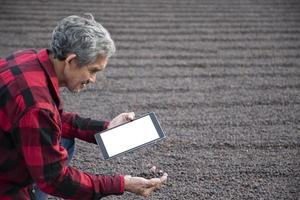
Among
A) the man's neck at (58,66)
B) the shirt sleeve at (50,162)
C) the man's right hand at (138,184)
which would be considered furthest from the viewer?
the man's right hand at (138,184)

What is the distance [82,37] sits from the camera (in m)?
1.11

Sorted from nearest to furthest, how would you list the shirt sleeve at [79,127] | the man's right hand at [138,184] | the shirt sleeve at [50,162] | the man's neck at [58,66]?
the shirt sleeve at [50,162], the man's neck at [58,66], the man's right hand at [138,184], the shirt sleeve at [79,127]

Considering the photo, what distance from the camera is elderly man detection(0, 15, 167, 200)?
41.8 inches

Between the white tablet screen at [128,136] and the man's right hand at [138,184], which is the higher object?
the white tablet screen at [128,136]

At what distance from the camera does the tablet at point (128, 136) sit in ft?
4.47

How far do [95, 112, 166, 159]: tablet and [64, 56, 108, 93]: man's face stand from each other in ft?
0.75

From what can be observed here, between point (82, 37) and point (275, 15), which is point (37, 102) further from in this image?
point (275, 15)

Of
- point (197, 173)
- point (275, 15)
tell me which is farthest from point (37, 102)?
point (275, 15)

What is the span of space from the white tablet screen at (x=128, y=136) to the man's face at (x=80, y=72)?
23 cm

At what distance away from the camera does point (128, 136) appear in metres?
1.39

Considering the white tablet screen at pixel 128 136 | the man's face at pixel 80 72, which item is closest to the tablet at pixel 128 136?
the white tablet screen at pixel 128 136

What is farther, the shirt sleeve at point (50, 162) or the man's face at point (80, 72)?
the man's face at point (80, 72)

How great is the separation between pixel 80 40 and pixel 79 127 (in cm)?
44

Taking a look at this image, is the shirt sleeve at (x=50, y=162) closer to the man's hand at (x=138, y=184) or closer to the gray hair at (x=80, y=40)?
the man's hand at (x=138, y=184)
